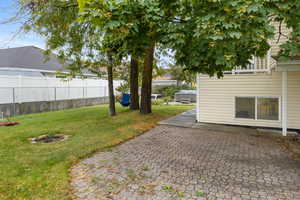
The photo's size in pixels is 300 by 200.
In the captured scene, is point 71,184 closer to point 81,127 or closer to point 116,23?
point 116,23

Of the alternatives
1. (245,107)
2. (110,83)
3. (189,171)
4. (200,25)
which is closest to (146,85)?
(110,83)

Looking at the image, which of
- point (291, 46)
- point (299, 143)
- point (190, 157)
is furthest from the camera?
point (299, 143)

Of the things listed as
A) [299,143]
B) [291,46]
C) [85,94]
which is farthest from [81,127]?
[85,94]

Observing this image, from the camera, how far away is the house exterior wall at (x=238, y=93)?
6344 millimetres

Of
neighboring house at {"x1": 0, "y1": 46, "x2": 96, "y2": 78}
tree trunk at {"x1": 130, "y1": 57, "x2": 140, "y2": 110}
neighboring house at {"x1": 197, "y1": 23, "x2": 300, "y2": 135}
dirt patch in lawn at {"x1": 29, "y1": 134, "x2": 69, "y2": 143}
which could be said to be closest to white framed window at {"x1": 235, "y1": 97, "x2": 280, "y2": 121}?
neighboring house at {"x1": 197, "y1": 23, "x2": 300, "y2": 135}

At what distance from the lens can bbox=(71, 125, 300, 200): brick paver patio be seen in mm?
2816

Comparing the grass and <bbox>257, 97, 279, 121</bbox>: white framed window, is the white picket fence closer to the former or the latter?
the grass

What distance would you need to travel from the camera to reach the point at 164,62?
1295 centimetres

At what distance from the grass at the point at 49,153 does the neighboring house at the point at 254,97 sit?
2546mm

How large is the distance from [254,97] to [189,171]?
15.4ft

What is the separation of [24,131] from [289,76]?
913 centimetres

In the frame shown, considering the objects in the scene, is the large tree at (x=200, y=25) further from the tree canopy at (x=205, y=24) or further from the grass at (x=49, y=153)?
Answer: the grass at (x=49, y=153)

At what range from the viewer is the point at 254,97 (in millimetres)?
6855

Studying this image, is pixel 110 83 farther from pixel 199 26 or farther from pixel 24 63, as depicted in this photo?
pixel 24 63
